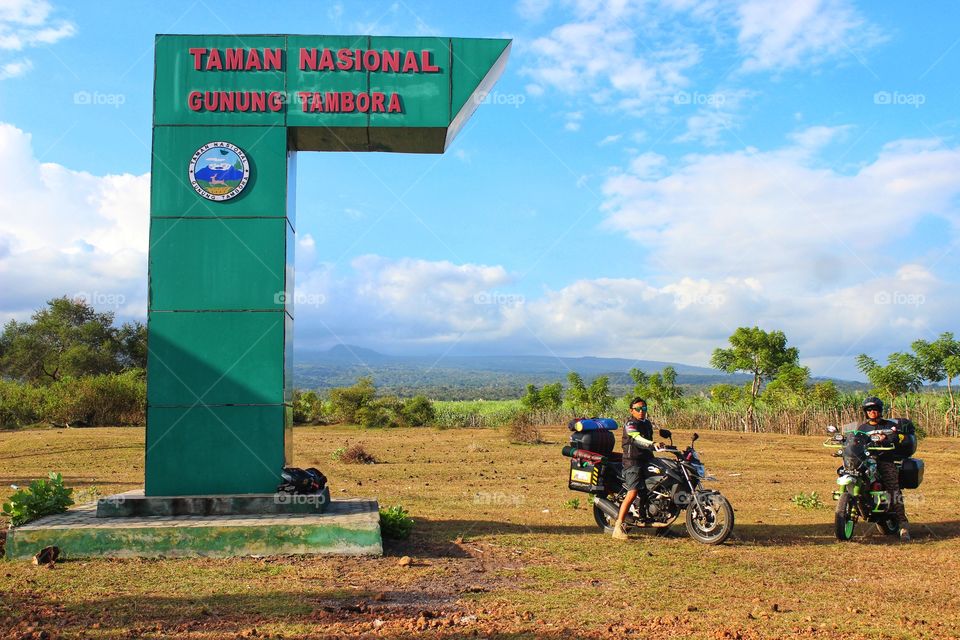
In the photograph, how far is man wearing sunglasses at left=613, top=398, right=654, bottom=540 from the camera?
369 inches

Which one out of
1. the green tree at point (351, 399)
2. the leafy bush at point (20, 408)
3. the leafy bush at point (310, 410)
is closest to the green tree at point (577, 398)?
the green tree at point (351, 399)

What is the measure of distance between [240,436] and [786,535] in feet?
22.2

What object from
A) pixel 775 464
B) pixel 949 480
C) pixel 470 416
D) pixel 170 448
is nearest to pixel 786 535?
pixel 170 448

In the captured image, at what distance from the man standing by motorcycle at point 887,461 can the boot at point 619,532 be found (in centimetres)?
338

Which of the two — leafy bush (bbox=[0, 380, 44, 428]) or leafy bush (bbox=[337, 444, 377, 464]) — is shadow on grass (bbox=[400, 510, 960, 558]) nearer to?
leafy bush (bbox=[337, 444, 377, 464])

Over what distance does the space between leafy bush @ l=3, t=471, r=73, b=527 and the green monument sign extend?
1006 millimetres

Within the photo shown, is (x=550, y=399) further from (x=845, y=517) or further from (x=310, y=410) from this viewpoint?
(x=845, y=517)

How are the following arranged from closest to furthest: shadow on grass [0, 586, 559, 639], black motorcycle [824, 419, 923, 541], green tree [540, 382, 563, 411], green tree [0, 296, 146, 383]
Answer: shadow on grass [0, 586, 559, 639]
black motorcycle [824, 419, 923, 541]
green tree [540, 382, 563, 411]
green tree [0, 296, 146, 383]

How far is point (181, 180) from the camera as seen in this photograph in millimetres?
9352

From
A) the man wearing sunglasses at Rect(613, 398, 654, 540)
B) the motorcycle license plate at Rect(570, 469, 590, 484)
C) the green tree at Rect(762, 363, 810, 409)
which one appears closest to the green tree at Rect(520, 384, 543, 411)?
the green tree at Rect(762, 363, 810, 409)

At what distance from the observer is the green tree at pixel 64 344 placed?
157 ft

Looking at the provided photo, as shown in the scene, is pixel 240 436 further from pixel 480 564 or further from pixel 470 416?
pixel 470 416

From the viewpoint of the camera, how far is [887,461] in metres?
9.91

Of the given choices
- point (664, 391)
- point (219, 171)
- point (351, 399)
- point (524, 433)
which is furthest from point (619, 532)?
point (664, 391)
